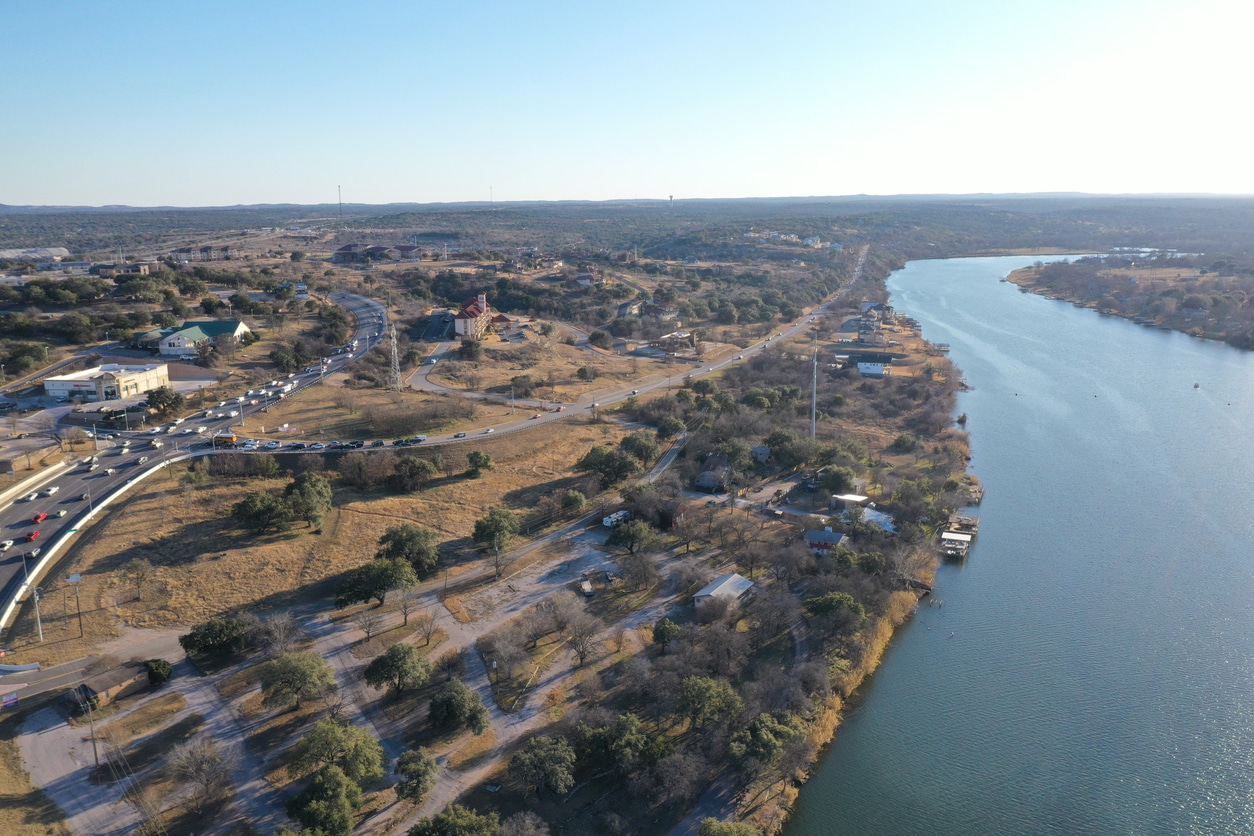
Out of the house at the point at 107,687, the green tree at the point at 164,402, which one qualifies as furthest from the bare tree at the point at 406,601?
the green tree at the point at 164,402

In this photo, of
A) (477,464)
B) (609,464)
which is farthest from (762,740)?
(477,464)

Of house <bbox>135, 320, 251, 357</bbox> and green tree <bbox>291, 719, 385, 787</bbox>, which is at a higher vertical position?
house <bbox>135, 320, 251, 357</bbox>

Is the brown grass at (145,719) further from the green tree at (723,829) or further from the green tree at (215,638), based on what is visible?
the green tree at (723,829)

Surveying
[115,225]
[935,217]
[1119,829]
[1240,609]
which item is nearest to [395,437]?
[1119,829]

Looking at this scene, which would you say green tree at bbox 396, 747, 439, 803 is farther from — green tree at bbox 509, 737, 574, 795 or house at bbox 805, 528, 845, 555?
house at bbox 805, 528, 845, 555

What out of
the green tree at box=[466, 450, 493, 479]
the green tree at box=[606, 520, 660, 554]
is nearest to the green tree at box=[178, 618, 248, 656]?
the green tree at box=[606, 520, 660, 554]
